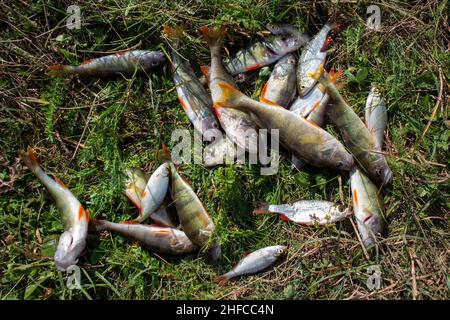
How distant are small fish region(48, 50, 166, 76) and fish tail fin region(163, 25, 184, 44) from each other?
169mm

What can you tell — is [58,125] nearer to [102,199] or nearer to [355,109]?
[102,199]

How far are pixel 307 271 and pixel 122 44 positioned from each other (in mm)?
2627

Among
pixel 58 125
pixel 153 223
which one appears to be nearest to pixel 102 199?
pixel 153 223

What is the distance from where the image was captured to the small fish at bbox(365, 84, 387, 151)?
13.4 feet

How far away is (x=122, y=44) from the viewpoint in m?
4.34

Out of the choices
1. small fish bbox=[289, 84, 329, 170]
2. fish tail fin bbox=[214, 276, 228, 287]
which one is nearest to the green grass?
fish tail fin bbox=[214, 276, 228, 287]

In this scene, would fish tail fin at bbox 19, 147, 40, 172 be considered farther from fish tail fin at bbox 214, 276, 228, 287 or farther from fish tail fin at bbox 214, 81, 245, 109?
fish tail fin at bbox 214, 276, 228, 287

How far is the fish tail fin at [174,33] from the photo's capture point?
416 cm

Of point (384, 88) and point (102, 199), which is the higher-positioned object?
point (384, 88)

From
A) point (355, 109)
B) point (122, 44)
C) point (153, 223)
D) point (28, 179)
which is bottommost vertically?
point (153, 223)

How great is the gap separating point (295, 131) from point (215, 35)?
3.56 ft

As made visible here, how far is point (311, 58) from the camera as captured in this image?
164 inches

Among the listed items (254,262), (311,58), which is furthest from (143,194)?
(311,58)
